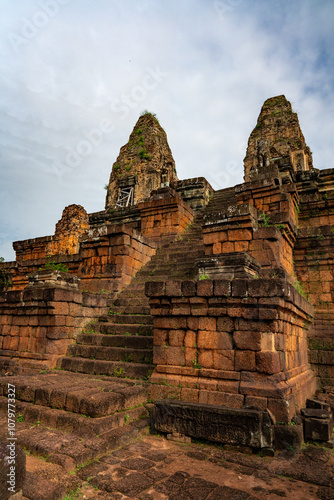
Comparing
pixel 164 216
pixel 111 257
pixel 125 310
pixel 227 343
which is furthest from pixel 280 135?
pixel 227 343

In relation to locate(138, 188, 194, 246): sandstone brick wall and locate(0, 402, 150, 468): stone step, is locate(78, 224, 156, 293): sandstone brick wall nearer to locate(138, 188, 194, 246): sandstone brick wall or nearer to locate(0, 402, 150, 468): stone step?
locate(138, 188, 194, 246): sandstone brick wall

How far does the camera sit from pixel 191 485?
2.81 metres

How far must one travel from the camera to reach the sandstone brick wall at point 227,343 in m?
3.88

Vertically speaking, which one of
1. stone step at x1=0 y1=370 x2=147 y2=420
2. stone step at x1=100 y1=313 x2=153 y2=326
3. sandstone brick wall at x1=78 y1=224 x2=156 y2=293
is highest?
sandstone brick wall at x1=78 y1=224 x2=156 y2=293

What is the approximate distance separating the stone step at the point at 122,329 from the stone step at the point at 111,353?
444mm

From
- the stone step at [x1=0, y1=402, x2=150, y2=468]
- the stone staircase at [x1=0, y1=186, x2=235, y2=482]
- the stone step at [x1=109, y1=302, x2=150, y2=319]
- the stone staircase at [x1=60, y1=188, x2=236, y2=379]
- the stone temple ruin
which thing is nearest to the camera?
the stone step at [x1=0, y1=402, x2=150, y2=468]

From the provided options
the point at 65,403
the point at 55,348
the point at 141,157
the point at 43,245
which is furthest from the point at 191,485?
the point at 141,157

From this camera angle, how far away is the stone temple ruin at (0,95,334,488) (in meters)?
3.79

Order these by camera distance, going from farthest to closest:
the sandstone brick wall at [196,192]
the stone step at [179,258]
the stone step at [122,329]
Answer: the sandstone brick wall at [196,192], the stone step at [179,258], the stone step at [122,329]

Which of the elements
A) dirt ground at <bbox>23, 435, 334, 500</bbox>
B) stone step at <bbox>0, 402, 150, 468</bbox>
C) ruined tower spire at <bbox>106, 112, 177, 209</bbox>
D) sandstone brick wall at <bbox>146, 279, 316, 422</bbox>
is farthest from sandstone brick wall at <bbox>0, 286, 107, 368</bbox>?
ruined tower spire at <bbox>106, 112, 177, 209</bbox>

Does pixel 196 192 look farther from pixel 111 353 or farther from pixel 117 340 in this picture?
pixel 111 353

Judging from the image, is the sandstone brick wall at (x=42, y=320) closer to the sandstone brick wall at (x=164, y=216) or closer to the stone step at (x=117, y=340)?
the stone step at (x=117, y=340)

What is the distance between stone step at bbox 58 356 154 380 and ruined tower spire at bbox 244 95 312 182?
51.6ft

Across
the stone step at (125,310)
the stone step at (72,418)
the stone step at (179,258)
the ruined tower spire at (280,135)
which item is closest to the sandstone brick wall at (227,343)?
the stone step at (72,418)
